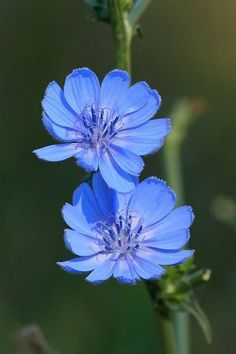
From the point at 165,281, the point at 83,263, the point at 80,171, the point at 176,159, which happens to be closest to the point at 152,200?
the point at 83,263

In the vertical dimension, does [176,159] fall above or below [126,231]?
above

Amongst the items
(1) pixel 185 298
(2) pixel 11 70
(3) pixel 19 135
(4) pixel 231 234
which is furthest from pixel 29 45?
(1) pixel 185 298

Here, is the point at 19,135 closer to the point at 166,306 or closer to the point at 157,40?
the point at 157,40

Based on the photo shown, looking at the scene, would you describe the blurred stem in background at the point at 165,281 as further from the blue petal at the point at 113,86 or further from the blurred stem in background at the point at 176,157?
the blue petal at the point at 113,86

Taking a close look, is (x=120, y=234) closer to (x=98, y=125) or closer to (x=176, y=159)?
(x=98, y=125)

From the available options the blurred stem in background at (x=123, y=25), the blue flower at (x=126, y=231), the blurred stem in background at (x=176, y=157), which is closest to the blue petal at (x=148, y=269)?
the blue flower at (x=126, y=231)

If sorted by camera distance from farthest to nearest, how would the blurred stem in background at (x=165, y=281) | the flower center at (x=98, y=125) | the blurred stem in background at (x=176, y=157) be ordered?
the blurred stem in background at (x=176, y=157) → the blurred stem in background at (x=165, y=281) → the flower center at (x=98, y=125)
